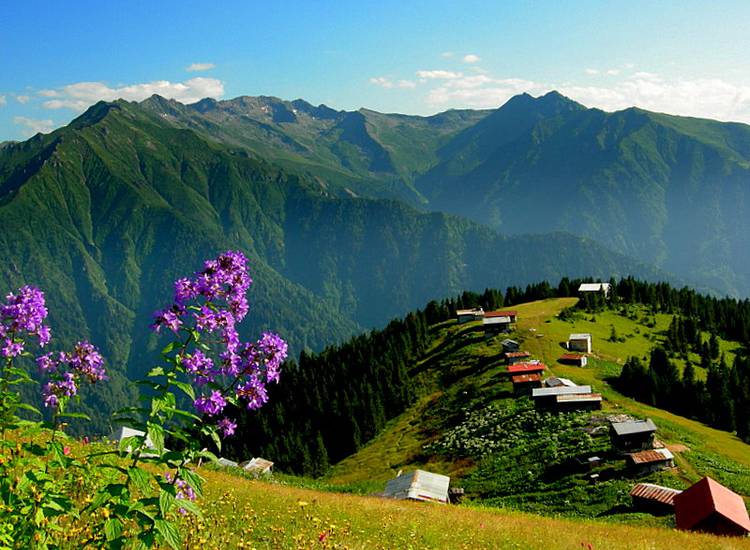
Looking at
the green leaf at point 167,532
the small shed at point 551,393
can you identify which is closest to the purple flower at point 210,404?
the green leaf at point 167,532

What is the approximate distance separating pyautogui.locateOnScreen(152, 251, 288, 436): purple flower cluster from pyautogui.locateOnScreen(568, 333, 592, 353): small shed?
118934 millimetres

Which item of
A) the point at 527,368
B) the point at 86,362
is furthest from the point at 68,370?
the point at 527,368

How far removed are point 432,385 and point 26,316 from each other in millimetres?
117051

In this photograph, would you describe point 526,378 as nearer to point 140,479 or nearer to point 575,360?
point 575,360

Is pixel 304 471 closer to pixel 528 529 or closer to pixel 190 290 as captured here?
pixel 528 529

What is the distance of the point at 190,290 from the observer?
9.07 m

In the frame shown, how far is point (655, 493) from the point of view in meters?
49.1

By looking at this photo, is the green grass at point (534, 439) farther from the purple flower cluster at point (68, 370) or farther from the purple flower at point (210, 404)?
the purple flower at point (210, 404)

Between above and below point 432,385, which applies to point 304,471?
below

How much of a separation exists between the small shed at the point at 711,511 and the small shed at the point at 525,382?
5347 centimetres

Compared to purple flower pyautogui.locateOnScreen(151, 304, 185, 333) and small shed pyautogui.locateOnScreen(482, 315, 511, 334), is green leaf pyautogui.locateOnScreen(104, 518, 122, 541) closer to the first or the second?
purple flower pyautogui.locateOnScreen(151, 304, 185, 333)

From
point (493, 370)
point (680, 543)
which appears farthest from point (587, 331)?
point (680, 543)

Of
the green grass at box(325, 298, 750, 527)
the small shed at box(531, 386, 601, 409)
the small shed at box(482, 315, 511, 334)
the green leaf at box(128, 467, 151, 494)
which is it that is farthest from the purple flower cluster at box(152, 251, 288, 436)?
the small shed at box(482, 315, 511, 334)

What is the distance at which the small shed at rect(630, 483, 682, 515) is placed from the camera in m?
46.8
